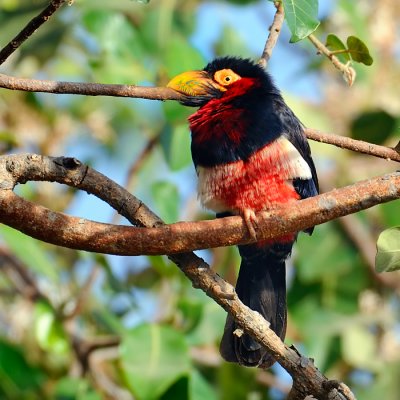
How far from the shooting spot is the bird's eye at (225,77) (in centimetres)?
324

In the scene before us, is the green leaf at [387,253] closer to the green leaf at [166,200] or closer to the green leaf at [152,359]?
the green leaf at [152,359]

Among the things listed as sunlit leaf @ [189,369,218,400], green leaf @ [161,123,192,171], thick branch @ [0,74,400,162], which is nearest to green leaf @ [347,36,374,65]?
thick branch @ [0,74,400,162]

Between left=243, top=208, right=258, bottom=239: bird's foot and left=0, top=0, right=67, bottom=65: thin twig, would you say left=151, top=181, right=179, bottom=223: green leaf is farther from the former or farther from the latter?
left=0, top=0, right=67, bottom=65: thin twig

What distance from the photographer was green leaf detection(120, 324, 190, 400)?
325 centimetres

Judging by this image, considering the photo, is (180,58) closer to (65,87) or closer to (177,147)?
(177,147)

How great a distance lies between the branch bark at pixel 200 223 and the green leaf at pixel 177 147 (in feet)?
4.16

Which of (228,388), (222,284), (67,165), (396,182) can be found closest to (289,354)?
(222,284)

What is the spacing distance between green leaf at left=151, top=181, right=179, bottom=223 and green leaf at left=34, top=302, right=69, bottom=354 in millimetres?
656

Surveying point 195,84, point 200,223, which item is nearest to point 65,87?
point 200,223

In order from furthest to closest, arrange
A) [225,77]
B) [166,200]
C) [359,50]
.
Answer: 1. [166,200]
2. [225,77]
3. [359,50]

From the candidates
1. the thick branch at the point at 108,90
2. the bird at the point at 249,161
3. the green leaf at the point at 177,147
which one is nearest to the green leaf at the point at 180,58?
the green leaf at the point at 177,147

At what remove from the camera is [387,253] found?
87.4 inches

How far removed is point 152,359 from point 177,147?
831 mm

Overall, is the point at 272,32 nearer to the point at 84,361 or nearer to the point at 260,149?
the point at 260,149
